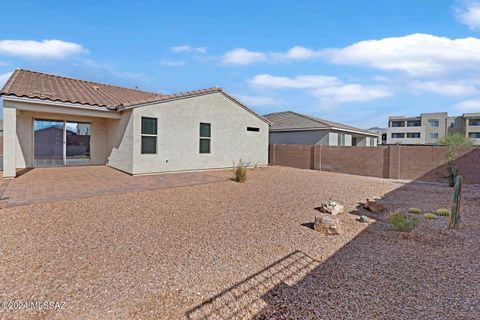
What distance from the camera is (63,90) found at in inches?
484

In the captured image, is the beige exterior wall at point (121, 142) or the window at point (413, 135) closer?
the beige exterior wall at point (121, 142)

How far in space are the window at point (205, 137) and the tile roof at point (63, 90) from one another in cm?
403

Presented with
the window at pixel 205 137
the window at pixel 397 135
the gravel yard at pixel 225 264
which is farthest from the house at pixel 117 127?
the window at pixel 397 135

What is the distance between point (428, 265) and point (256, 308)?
2926 mm

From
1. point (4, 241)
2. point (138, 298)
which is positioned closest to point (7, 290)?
point (138, 298)

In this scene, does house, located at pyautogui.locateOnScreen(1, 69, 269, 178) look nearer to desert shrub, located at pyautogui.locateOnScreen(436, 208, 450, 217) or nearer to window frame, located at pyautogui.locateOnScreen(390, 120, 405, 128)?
desert shrub, located at pyautogui.locateOnScreen(436, 208, 450, 217)

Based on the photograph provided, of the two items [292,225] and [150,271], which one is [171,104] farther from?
[150,271]

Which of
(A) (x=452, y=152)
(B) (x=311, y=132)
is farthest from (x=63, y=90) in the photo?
(A) (x=452, y=152)

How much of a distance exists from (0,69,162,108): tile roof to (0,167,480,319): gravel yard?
6171 mm

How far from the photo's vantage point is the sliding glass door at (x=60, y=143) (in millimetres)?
12945

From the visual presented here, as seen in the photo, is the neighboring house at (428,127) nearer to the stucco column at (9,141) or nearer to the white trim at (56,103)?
the white trim at (56,103)

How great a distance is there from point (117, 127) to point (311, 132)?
13818mm

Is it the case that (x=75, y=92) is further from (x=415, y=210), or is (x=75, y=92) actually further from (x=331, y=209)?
(x=415, y=210)

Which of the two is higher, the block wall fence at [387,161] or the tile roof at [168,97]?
the tile roof at [168,97]
